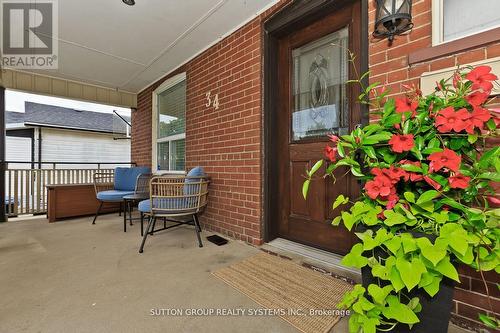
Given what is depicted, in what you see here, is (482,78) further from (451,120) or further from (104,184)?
(104,184)

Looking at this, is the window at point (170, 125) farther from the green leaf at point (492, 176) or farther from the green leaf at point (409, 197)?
the green leaf at point (492, 176)

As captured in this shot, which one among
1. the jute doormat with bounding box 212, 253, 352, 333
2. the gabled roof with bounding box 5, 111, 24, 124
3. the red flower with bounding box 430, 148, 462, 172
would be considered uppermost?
the gabled roof with bounding box 5, 111, 24, 124

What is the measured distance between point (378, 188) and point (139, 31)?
303 cm

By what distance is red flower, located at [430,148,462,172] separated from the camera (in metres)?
0.78

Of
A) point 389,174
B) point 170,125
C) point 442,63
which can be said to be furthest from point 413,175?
point 170,125

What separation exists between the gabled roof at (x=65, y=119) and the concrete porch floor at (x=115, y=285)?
249 inches

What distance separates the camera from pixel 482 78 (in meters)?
0.80

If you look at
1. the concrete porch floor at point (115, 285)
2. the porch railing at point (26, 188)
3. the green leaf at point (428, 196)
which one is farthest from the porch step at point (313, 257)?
the porch railing at point (26, 188)

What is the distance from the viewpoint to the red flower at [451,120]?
31.0 inches

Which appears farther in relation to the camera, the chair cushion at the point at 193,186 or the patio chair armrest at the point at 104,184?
the patio chair armrest at the point at 104,184

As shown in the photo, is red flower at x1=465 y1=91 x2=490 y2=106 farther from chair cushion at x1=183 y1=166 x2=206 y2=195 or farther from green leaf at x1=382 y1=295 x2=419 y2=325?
chair cushion at x1=183 y1=166 x2=206 y2=195

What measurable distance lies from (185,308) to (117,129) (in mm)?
9021

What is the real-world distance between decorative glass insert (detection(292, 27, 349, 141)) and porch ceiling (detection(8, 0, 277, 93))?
68cm
